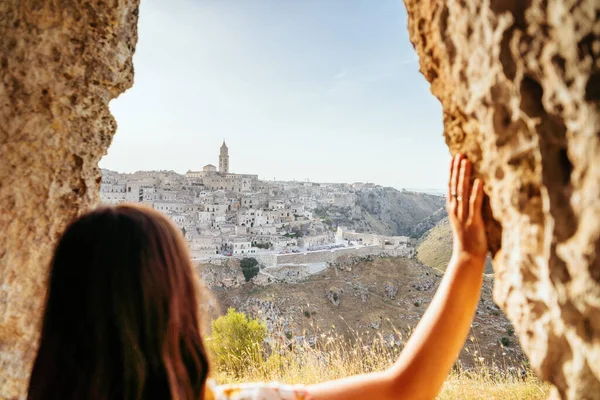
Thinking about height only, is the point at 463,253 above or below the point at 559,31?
below

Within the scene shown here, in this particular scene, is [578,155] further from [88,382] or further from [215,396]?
[88,382]

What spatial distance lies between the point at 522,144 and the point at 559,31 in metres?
0.27

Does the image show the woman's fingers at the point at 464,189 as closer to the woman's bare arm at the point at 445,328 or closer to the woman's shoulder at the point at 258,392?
the woman's bare arm at the point at 445,328

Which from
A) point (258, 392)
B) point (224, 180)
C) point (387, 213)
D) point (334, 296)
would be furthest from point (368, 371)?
point (387, 213)

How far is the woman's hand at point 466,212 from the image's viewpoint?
122cm

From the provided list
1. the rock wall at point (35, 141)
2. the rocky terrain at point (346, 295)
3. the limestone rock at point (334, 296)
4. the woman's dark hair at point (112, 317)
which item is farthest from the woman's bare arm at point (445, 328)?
the limestone rock at point (334, 296)

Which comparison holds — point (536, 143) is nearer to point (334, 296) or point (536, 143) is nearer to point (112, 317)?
point (112, 317)

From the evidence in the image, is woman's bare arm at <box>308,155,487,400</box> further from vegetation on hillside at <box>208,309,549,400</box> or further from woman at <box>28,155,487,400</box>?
vegetation on hillside at <box>208,309,549,400</box>

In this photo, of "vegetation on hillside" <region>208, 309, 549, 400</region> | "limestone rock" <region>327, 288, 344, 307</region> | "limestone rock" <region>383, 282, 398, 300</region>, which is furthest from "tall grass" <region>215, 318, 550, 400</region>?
"limestone rock" <region>383, 282, 398, 300</region>

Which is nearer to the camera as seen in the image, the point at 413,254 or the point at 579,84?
the point at 579,84

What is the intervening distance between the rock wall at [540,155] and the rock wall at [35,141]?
7.40 ft

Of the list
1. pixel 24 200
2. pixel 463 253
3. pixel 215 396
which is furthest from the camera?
pixel 24 200

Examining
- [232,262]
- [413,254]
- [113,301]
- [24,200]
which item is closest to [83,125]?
[24,200]

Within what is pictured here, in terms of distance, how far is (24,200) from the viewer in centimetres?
235
